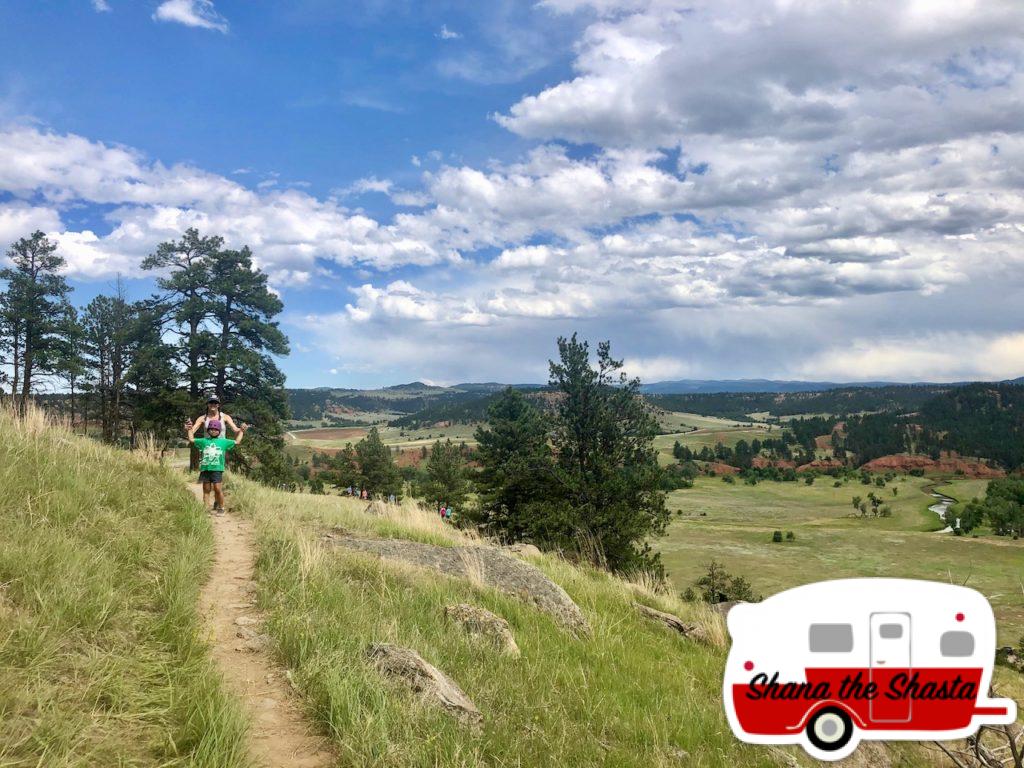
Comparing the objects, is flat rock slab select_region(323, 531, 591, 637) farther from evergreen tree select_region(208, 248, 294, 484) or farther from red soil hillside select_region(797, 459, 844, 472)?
red soil hillside select_region(797, 459, 844, 472)

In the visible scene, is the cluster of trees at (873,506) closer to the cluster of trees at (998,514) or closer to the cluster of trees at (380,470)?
the cluster of trees at (998,514)

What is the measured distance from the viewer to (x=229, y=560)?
796 centimetres

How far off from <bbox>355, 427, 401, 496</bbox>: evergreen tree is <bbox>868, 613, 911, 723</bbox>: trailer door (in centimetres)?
6917

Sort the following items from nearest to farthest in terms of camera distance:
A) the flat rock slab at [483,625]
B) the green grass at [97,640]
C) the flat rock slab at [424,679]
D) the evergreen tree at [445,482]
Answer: the green grass at [97,640] < the flat rock slab at [424,679] < the flat rock slab at [483,625] < the evergreen tree at [445,482]

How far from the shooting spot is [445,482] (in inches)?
2527

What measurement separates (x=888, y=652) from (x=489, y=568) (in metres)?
7.68

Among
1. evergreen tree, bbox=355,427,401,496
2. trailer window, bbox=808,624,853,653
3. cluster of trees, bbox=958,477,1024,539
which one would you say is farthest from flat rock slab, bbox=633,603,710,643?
cluster of trees, bbox=958,477,1024,539

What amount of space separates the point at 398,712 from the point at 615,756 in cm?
160

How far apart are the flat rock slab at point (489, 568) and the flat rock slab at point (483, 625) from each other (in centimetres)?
156

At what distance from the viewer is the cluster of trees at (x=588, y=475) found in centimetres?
2667

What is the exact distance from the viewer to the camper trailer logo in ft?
8.67

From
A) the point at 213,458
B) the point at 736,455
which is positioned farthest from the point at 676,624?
the point at 736,455

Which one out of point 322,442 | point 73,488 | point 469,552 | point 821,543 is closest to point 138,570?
point 73,488

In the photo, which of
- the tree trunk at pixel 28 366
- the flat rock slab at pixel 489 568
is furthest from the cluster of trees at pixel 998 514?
the tree trunk at pixel 28 366
